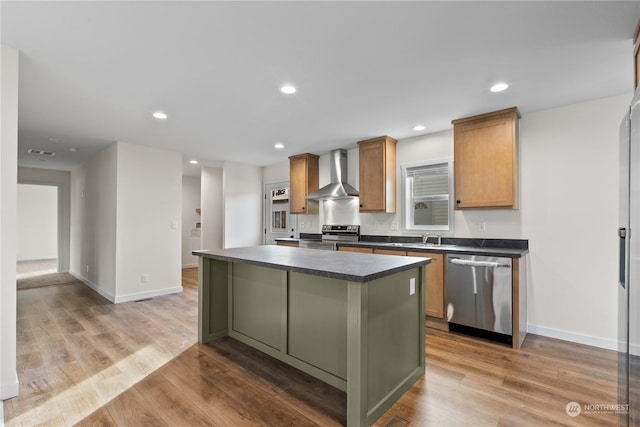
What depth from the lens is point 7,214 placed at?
2.04 metres

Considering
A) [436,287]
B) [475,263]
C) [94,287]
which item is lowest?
[94,287]

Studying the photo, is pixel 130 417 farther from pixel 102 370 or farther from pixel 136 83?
pixel 136 83

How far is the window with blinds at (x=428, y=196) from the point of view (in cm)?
402

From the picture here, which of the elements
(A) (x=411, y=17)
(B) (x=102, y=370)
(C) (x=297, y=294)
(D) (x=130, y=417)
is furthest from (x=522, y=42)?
(B) (x=102, y=370)

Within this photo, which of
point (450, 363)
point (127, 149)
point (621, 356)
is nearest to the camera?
point (621, 356)

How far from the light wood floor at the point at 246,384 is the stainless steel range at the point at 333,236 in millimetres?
1935

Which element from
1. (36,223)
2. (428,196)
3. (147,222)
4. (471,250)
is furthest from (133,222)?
(36,223)

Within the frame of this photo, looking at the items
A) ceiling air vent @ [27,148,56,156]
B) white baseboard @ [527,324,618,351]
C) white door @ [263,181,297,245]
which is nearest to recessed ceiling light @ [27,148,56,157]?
ceiling air vent @ [27,148,56,156]

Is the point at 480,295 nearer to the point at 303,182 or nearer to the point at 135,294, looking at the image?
the point at 303,182

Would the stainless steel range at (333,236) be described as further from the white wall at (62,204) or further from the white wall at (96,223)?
the white wall at (62,204)

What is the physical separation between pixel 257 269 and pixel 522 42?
2.64 metres

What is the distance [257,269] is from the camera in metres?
2.75

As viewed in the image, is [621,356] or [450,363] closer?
[621,356]

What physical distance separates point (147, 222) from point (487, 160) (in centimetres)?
490
